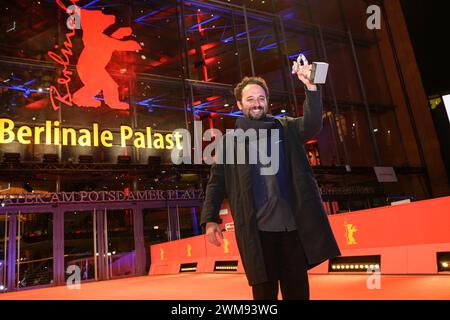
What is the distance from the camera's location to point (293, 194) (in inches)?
70.0

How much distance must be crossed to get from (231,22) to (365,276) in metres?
12.8

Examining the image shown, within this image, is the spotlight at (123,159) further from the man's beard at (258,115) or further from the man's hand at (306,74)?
the man's hand at (306,74)

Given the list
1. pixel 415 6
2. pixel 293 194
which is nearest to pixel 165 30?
pixel 415 6

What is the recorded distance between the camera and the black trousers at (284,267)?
1689 millimetres

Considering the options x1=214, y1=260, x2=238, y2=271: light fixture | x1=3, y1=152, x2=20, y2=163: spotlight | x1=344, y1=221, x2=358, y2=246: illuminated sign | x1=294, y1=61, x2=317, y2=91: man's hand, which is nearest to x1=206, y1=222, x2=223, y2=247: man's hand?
x1=294, y1=61, x2=317, y2=91: man's hand

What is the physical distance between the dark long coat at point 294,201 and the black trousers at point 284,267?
47 mm

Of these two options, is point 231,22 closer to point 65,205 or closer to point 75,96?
point 75,96

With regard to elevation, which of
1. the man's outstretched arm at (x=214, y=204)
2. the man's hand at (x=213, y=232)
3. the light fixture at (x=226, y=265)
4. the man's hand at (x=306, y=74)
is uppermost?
the man's hand at (x=306, y=74)

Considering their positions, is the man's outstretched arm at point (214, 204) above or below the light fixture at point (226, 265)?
above

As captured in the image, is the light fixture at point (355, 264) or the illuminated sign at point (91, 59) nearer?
the light fixture at point (355, 264)

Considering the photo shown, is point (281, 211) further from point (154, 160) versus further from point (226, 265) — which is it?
point (154, 160)

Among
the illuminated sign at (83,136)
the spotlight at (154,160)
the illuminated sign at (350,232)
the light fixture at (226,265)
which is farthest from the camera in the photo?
the spotlight at (154,160)

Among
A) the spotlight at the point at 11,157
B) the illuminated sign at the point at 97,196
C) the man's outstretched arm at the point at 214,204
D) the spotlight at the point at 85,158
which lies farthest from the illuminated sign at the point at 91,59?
the man's outstretched arm at the point at 214,204
